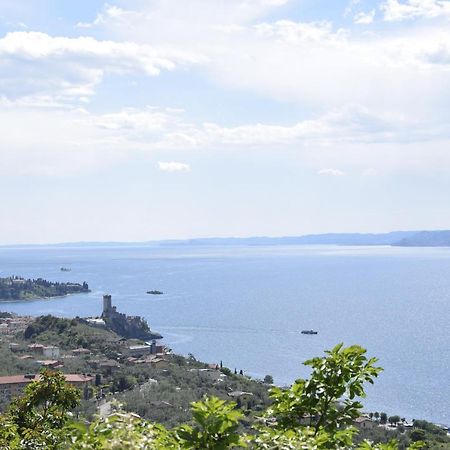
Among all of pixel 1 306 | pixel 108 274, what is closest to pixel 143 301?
pixel 1 306

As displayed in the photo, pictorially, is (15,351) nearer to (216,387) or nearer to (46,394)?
(216,387)

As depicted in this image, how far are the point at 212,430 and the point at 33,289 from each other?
441ft

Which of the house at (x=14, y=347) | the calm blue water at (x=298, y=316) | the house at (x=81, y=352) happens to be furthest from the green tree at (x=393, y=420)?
the house at (x=14, y=347)

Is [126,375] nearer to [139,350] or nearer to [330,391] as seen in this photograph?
Result: [139,350]

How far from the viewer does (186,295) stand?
121375 millimetres

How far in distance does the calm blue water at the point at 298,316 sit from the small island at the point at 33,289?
422 centimetres

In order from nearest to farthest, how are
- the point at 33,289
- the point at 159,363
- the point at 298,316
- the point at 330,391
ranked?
1. the point at 330,391
2. the point at 159,363
3. the point at 298,316
4. the point at 33,289

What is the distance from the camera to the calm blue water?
55497 millimetres

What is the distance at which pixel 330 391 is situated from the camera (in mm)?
5809

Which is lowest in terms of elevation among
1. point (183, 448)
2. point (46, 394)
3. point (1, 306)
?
point (1, 306)

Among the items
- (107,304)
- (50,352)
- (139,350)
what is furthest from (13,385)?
(107,304)

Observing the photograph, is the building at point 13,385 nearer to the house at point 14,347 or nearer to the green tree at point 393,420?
the house at point 14,347

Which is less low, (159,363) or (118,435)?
(118,435)

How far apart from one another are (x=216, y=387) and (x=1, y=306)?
8554 centimetres
